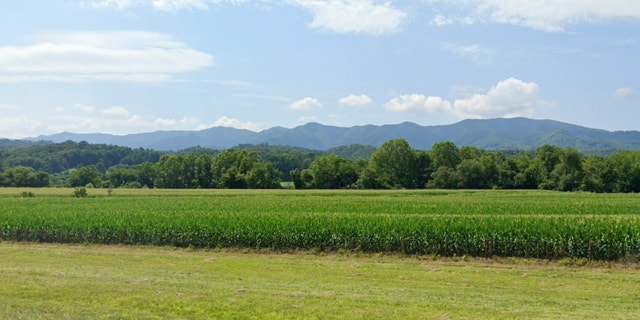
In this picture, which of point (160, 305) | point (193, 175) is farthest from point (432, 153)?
point (160, 305)

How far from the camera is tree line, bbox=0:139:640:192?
3590 inches

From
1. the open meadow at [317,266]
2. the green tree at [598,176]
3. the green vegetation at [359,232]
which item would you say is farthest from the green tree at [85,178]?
the green tree at [598,176]

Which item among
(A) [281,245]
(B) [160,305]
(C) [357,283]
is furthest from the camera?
(A) [281,245]

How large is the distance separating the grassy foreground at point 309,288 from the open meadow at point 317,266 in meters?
0.05

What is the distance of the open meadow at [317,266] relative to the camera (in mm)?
12461

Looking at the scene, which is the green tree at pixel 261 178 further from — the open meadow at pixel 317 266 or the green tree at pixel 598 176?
the open meadow at pixel 317 266

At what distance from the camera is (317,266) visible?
2178cm

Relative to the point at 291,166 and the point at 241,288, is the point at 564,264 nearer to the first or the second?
the point at 241,288

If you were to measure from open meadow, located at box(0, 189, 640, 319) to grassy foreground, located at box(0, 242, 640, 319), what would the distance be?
5cm

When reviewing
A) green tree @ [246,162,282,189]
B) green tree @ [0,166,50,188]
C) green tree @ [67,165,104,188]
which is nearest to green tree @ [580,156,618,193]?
green tree @ [246,162,282,189]

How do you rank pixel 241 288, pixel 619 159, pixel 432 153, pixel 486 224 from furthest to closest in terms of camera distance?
pixel 432 153 → pixel 619 159 → pixel 486 224 → pixel 241 288

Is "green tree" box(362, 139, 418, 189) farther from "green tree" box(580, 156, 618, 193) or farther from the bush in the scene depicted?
the bush

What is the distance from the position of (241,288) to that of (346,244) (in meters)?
11.7

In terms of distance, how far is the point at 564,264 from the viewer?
22.3m
